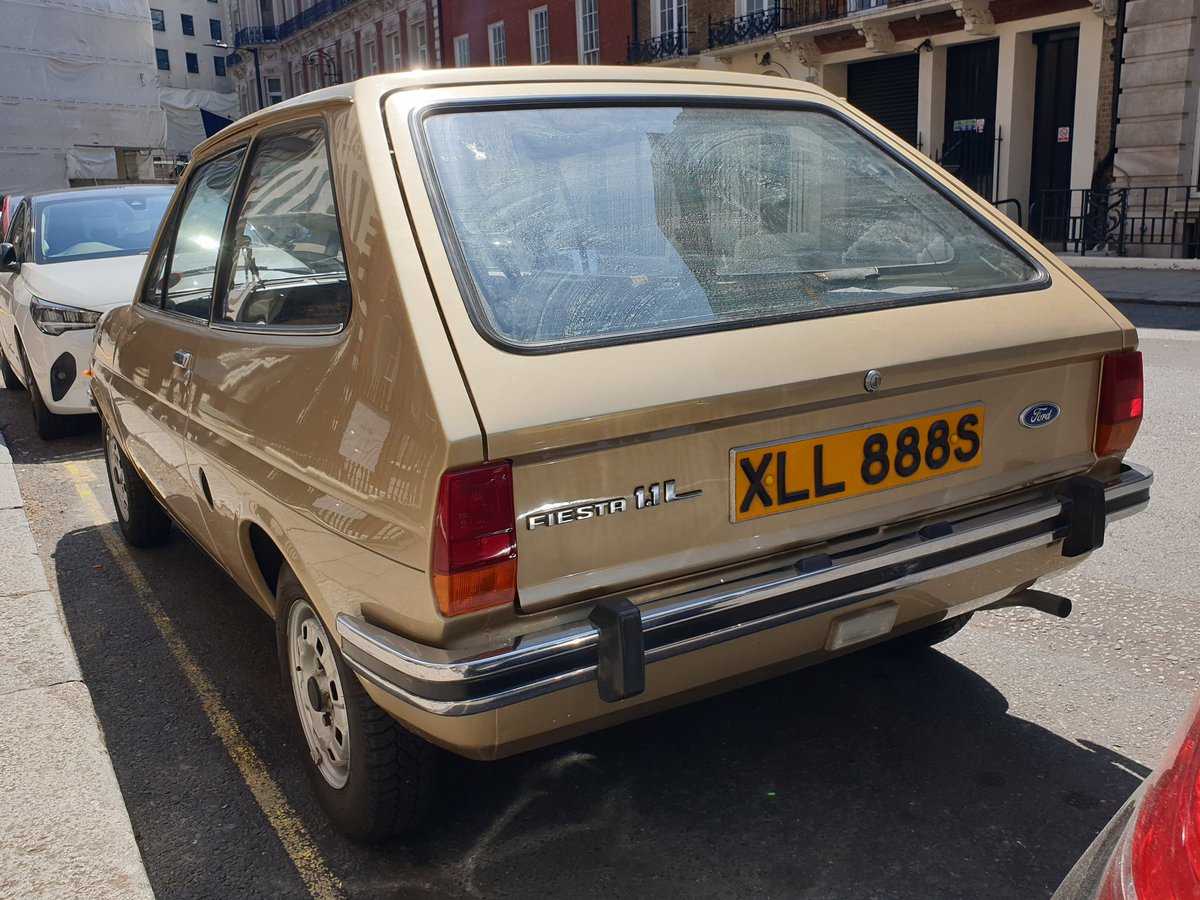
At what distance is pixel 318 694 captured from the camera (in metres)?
2.94

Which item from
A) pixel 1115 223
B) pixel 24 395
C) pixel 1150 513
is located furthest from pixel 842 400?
pixel 1115 223

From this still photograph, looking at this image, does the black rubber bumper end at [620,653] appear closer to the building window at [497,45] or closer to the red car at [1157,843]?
the red car at [1157,843]

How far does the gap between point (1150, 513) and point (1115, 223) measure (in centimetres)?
1468

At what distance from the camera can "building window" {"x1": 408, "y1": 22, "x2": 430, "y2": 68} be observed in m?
39.9

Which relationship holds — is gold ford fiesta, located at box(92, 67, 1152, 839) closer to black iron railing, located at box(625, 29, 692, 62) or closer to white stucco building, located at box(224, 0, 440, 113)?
black iron railing, located at box(625, 29, 692, 62)

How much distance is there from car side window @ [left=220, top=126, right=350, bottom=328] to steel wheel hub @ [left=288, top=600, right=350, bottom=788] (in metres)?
0.79

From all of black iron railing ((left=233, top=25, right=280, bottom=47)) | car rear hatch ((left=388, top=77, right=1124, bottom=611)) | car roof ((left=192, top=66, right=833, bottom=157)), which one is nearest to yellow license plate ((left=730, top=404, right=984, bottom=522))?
car rear hatch ((left=388, top=77, right=1124, bottom=611))

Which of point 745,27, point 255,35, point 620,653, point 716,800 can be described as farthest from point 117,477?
point 255,35

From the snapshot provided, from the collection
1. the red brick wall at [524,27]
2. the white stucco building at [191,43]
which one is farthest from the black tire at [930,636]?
the white stucco building at [191,43]

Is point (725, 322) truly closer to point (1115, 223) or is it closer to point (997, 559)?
point (997, 559)

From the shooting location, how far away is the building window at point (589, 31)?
29911mm

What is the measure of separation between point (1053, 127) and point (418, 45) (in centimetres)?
2681

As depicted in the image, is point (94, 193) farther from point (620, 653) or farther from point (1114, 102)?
point (1114, 102)

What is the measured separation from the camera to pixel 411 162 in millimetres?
2498
